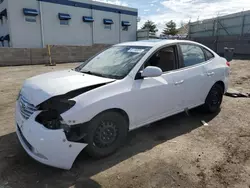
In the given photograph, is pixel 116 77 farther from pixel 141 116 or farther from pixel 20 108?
pixel 20 108

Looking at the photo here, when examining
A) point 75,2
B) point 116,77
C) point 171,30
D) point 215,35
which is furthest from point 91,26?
point 171,30

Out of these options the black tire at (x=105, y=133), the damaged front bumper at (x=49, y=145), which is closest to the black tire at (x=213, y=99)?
the black tire at (x=105, y=133)

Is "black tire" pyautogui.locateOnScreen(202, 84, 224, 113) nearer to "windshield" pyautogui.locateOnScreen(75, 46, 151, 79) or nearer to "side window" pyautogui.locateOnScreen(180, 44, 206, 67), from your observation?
"side window" pyautogui.locateOnScreen(180, 44, 206, 67)

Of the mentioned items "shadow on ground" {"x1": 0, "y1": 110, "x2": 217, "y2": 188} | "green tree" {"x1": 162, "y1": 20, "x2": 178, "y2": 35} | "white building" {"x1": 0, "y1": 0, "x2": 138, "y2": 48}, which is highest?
"green tree" {"x1": 162, "y1": 20, "x2": 178, "y2": 35}

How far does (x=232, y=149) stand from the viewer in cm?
329

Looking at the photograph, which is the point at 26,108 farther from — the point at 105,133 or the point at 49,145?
the point at 105,133

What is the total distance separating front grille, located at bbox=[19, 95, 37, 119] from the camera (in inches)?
104

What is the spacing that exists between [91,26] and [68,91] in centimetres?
2431

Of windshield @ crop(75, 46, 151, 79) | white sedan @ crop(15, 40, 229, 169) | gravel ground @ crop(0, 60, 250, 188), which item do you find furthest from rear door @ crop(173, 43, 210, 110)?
windshield @ crop(75, 46, 151, 79)

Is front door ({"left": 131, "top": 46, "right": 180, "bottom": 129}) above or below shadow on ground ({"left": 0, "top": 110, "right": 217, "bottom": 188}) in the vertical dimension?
above

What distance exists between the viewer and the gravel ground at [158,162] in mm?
2525

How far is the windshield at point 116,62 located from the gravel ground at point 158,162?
118 cm

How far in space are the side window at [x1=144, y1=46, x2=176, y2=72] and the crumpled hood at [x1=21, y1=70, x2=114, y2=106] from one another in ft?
3.42

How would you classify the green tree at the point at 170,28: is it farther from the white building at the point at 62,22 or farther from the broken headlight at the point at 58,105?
the broken headlight at the point at 58,105
